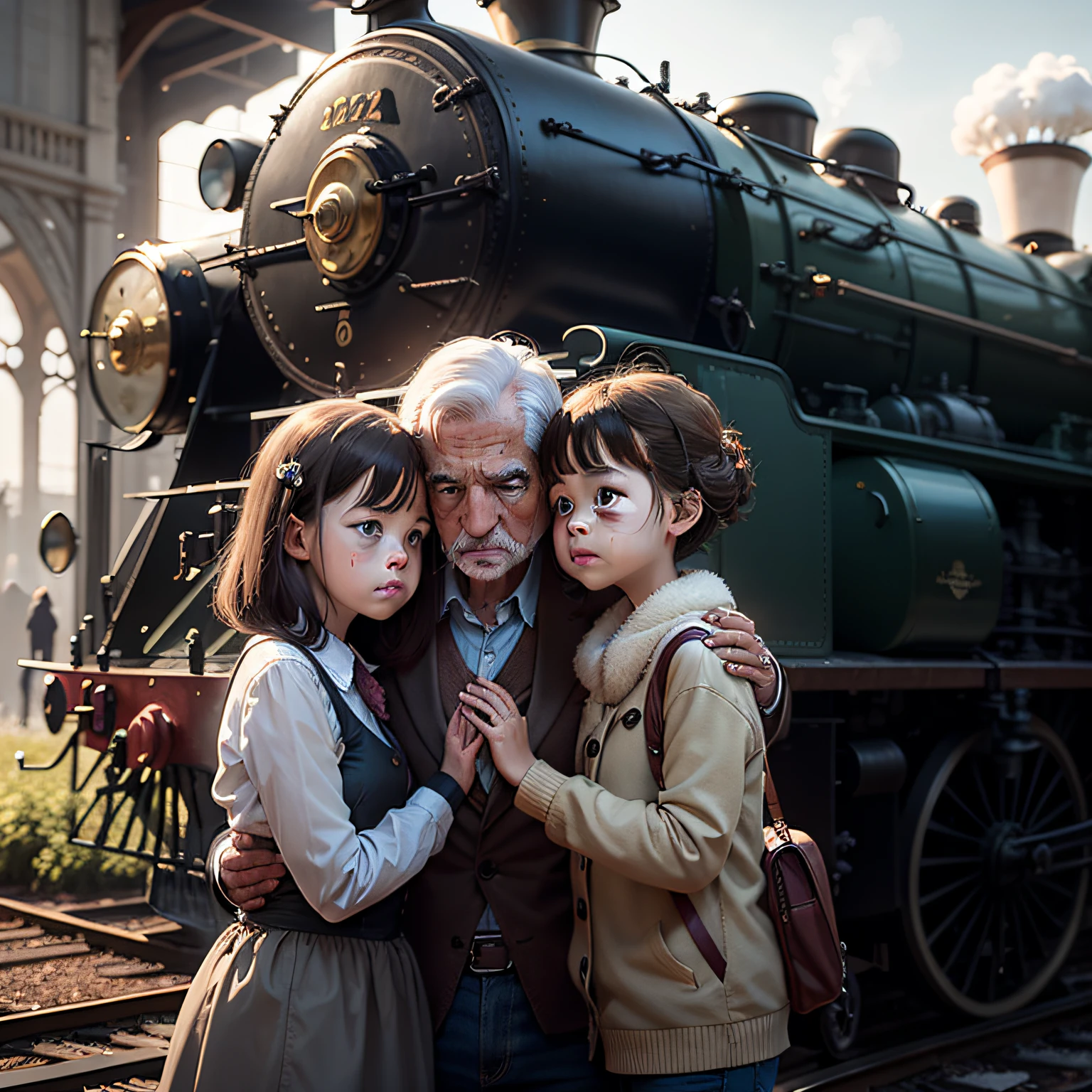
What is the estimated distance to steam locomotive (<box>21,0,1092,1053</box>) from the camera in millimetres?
3889

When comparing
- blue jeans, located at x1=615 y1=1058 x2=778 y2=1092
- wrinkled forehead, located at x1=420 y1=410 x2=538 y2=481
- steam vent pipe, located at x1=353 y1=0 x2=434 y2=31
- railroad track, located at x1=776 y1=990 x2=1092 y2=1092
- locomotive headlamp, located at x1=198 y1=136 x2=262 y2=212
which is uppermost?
steam vent pipe, located at x1=353 y1=0 x2=434 y2=31

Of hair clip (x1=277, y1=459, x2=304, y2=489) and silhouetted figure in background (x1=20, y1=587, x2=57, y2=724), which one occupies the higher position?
hair clip (x1=277, y1=459, x2=304, y2=489)

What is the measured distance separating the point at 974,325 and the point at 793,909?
460cm

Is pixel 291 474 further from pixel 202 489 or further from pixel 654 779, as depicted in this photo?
pixel 202 489

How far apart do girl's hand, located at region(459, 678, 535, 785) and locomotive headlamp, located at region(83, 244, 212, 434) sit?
3536 mm

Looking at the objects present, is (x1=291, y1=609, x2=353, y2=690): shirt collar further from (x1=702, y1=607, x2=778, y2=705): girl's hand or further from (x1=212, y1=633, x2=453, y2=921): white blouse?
(x1=702, y1=607, x2=778, y2=705): girl's hand

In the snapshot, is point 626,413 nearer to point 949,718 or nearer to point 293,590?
point 293,590

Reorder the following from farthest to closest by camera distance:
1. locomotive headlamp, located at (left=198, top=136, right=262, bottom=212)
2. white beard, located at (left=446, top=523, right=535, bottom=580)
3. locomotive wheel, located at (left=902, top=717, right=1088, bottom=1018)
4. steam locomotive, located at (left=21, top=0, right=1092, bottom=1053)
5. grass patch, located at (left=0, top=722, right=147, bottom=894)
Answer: grass patch, located at (left=0, top=722, right=147, bottom=894), locomotive headlamp, located at (left=198, top=136, right=262, bottom=212), locomotive wheel, located at (left=902, top=717, right=1088, bottom=1018), steam locomotive, located at (left=21, top=0, right=1092, bottom=1053), white beard, located at (left=446, top=523, right=535, bottom=580)

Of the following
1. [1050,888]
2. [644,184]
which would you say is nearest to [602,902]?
[644,184]

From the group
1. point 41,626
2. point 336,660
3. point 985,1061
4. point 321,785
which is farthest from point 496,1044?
point 41,626

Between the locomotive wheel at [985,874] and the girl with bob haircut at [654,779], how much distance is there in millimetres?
2841

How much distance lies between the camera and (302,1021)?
5.81ft

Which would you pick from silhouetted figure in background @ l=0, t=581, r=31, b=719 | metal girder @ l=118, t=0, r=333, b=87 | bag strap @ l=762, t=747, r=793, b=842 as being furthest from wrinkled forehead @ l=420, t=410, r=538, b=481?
silhouetted figure in background @ l=0, t=581, r=31, b=719

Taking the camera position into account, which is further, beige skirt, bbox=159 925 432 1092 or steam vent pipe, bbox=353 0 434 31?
steam vent pipe, bbox=353 0 434 31
